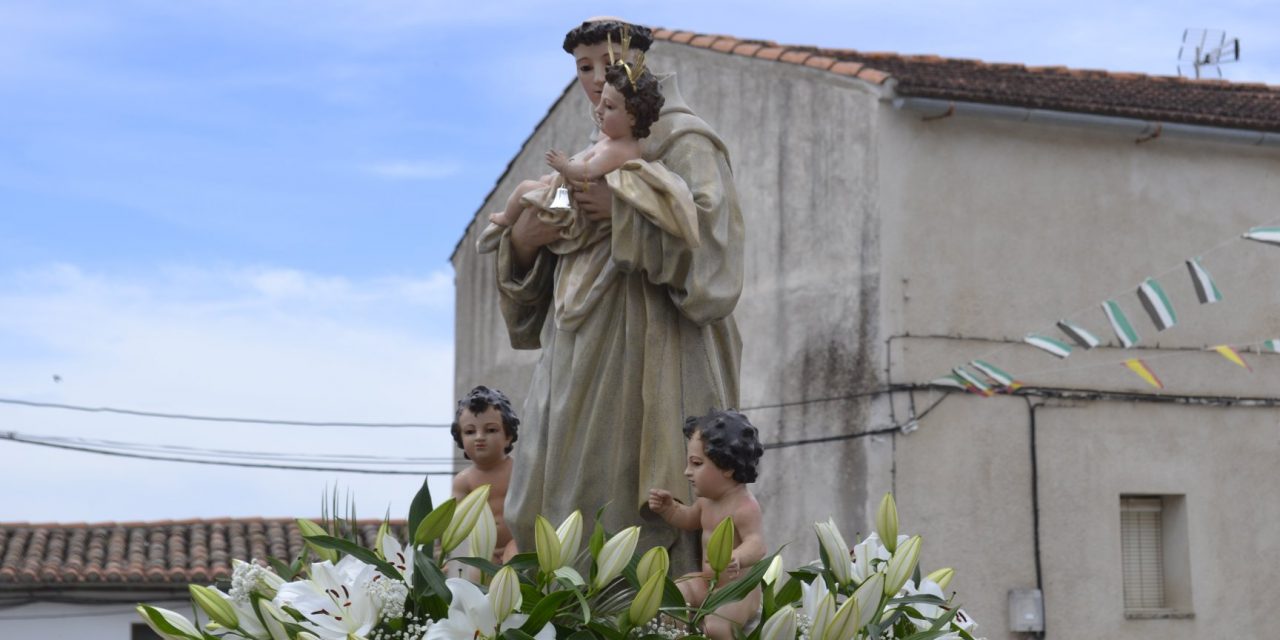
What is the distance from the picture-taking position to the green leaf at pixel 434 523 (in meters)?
4.49

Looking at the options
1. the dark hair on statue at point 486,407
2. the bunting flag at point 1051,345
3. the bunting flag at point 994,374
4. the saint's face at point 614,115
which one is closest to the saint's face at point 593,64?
the saint's face at point 614,115

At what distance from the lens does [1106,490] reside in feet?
67.6

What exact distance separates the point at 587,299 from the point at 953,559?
14532 millimetres

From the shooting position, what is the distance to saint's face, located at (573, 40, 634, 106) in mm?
5852

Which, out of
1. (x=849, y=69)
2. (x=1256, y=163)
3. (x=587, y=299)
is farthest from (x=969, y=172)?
(x=587, y=299)

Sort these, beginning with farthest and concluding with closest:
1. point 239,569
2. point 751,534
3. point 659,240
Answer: point 659,240
point 751,534
point 239,569

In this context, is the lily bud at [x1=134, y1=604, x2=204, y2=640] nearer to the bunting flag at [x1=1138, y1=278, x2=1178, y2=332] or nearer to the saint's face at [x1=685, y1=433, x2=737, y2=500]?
the saint's face at [x1=685, y1=433, x2=737, y2=500]

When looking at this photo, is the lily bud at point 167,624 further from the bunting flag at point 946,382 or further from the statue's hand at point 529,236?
the bunting flag at point 946,382

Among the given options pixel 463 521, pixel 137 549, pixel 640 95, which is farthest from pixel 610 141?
pixel 137 549

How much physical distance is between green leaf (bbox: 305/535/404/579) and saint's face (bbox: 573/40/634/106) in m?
1.74

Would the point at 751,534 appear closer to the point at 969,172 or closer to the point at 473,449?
the point at 473,449

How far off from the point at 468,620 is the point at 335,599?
33 cm

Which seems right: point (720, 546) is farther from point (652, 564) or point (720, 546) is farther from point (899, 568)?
point (899, 568)

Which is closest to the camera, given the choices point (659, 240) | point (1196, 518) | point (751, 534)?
point (751, 534)
